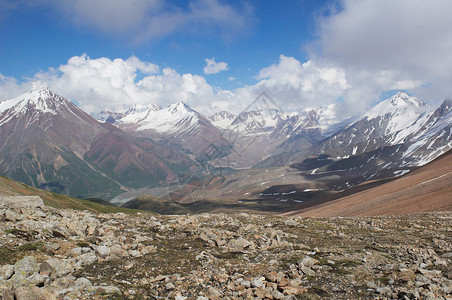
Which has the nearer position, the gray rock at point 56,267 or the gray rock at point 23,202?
the gray rock at point 56,267

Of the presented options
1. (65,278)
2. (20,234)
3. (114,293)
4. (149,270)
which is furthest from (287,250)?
(20,234)

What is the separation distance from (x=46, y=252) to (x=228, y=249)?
37.7 feet

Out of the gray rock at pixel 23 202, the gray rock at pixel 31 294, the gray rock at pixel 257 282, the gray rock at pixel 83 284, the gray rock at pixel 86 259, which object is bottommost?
the gray rock at pixel 257 282

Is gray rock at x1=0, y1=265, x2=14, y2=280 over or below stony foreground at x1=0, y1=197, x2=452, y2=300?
over

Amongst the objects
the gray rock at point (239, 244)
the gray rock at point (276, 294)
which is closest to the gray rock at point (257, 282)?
the gray rock at point (276, 294)

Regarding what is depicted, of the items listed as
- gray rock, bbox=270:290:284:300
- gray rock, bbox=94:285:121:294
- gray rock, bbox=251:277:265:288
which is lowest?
gray rock, bbox=270:290:284:300

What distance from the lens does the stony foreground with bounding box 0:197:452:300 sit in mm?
12305

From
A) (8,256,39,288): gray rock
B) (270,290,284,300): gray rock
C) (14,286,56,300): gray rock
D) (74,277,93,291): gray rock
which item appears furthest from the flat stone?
(8,256,39,288): gray rock

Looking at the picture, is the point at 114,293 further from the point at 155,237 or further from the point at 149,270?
the point at 155,237

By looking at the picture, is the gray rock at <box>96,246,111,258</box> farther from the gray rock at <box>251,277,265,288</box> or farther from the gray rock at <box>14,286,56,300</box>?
the gray rock at <box>251,277,265,288</box>

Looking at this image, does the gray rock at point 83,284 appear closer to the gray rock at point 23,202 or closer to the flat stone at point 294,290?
the flat stone at point 294,290

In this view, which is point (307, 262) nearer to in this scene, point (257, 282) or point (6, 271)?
point (257, 282)

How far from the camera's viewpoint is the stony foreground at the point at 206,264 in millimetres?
12305

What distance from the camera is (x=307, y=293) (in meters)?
13.3
